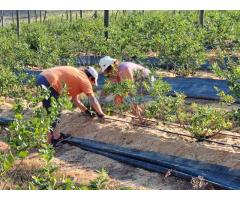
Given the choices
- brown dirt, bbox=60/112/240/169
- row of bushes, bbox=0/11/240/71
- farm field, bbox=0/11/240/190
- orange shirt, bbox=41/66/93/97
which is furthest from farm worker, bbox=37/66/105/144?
row of bushes, bbox=0/11/240/71

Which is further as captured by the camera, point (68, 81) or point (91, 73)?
point (91, 73)

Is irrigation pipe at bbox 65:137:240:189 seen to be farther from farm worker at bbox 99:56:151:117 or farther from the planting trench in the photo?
farm worker at bbox 99:56:151:117

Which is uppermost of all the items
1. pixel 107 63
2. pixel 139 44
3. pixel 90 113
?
pixel 107 63

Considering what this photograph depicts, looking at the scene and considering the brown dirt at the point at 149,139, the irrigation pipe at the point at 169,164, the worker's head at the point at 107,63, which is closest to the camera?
the irrigation pipe at the point at 169,164

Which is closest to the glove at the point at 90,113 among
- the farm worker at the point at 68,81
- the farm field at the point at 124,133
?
the farm field at the point at 124,133

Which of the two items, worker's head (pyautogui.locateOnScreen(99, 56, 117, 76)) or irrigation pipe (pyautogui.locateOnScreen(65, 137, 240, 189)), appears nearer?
irrigation pipe (pyautogui.locateOnScreen(65, 137, 240, 189))

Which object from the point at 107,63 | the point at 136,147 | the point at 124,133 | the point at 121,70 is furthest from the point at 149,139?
the point at 107,63

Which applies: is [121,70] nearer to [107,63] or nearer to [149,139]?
[107,63]

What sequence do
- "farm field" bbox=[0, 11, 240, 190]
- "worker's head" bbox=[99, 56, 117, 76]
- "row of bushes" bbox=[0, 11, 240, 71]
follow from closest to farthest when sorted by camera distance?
"farm field" bbox=[0, 11, 240, 190]
"worker's head" bbox=[99, 56, 117, 76]
"row of bushes" bbox=[0, 11, 240, 71]

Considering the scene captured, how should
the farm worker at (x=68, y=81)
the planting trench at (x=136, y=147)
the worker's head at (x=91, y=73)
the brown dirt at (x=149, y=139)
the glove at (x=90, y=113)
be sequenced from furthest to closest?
1. the glove at (x=90, y=113)
2. the worker's head at (x=91, y=73)
3. the farm worker at (x=68, y=81)
4. the brown dirt at (x=149, y=139)
5. the planting trench at (x=136, y=147)

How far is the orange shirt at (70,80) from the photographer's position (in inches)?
259

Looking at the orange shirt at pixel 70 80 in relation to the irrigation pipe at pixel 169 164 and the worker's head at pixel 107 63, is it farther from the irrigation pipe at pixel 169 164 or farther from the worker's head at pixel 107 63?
the irrigation pipe at pixel 169 164

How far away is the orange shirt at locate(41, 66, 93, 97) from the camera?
6.58 metres

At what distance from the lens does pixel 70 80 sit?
260 inches
